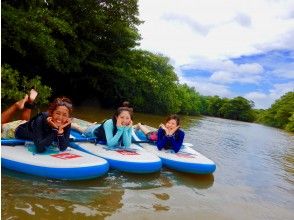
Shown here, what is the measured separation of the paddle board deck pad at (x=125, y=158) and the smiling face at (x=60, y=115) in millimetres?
1019

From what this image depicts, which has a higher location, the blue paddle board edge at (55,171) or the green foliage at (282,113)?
the green foliage at (282,113)

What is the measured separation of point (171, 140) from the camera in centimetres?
717

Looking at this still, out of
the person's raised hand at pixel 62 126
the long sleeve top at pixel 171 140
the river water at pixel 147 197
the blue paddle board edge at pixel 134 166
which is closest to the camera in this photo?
the river water at pixel 147 197

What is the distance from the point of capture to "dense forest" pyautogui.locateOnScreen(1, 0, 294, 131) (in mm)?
10883

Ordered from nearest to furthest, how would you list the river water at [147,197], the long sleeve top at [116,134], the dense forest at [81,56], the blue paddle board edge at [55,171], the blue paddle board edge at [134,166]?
the river water at [147,197]
the blue paddle board edge at [55,171]
the blue paddle board edge at [134,166]
the long sleeve top at [116,134]
the dense forest at [81,56]

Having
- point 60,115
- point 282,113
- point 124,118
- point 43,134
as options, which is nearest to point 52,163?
point 43,134

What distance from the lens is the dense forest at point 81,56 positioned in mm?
10883

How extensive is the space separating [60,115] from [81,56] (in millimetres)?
12674

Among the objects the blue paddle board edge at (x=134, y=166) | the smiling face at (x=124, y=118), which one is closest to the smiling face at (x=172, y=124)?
the smiling face at (x=124, y=118)

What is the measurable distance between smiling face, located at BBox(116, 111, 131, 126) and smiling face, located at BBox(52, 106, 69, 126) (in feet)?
4.29

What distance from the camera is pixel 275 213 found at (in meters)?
5.23

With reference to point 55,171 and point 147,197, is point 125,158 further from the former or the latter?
point 55,171

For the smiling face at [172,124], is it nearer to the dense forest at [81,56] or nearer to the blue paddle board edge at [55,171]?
the blue paddle board edge at [55,171]

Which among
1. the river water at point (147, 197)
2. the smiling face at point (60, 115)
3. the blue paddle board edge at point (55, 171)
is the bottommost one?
the river water at point (147, 197)
